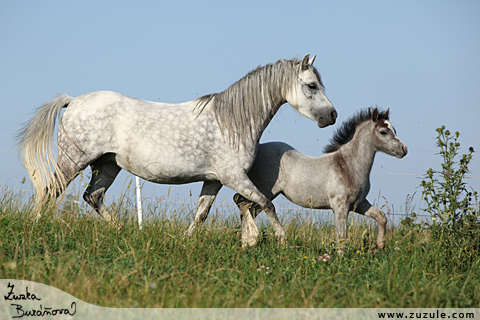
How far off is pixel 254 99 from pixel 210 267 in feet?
7.48

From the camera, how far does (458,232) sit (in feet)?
14.9

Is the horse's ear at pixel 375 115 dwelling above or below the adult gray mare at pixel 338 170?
above

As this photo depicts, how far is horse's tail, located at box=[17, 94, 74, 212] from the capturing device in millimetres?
4988

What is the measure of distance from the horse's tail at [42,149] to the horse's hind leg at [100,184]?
0.50 meters

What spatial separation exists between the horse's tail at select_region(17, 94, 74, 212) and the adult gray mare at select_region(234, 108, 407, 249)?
2.39m

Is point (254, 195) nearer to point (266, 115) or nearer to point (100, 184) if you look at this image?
point (266, 115)

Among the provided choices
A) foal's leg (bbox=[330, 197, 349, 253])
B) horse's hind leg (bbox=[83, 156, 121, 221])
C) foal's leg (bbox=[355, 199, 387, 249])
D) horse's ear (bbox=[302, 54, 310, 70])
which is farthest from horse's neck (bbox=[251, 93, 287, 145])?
horse's hind leg (bbox=[83, 156, 121, 221])

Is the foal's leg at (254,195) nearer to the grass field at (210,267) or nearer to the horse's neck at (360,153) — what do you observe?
the grass field at (210,267)

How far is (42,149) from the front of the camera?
16.9 ft

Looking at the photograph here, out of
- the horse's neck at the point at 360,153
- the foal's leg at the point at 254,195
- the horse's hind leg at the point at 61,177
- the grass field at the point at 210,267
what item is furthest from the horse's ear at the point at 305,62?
the horse's hind leg at the point at 61,177

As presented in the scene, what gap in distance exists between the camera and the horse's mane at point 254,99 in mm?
5211

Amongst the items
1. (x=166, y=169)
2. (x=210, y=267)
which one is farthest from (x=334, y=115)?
(x=210, y=267)

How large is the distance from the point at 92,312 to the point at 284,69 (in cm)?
362

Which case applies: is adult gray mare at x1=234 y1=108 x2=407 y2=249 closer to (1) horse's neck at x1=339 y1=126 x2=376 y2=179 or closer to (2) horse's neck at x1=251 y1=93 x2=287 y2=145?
(1) horse's neck at x1=339 y1=126 x2=376 y2=179
